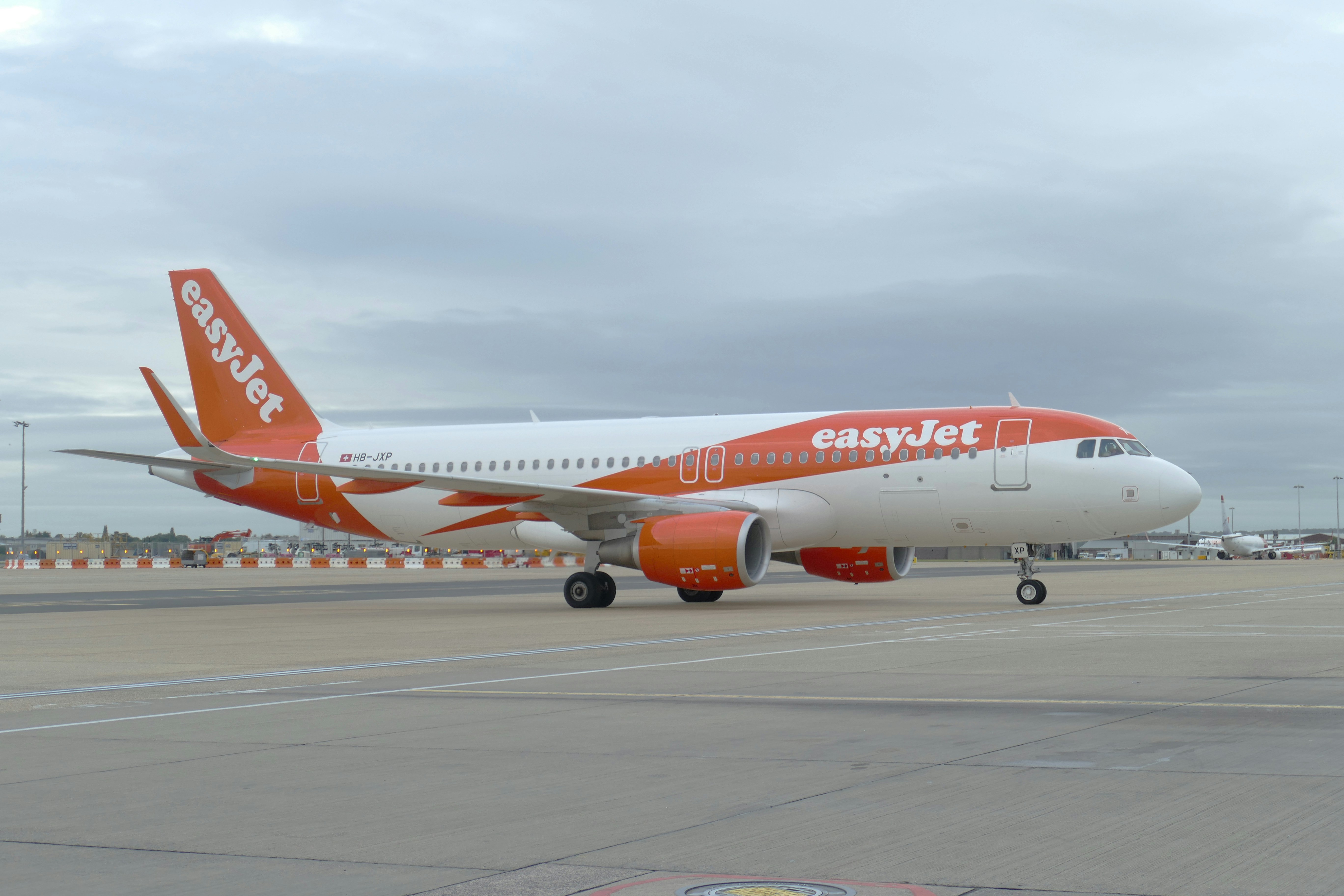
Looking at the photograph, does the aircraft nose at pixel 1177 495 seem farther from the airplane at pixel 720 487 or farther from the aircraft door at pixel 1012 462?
the aircraft door at pixel 1012 462

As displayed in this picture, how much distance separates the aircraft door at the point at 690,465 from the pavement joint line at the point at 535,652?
6623mm

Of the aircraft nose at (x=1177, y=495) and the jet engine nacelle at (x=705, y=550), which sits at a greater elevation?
the aircraft nose at (x=1177, y=495)

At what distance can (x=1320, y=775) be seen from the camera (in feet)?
19.5

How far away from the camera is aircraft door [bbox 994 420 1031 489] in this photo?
2297 centimetres

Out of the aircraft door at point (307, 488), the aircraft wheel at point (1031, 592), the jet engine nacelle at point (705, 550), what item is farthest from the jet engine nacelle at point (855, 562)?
the aircraft door at point (307, 488)

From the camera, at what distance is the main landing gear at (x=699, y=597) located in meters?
26.3

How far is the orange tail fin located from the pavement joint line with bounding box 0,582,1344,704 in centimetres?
1644

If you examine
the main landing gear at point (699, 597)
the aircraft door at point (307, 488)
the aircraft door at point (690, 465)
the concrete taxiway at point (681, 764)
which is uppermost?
the aircraft door at point (690, 465)

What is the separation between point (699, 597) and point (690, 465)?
2.89 m

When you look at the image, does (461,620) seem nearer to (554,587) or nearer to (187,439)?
(187,439)

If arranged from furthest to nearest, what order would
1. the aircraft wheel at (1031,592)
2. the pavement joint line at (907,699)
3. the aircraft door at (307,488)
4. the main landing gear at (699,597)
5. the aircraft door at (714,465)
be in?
the aircraft door at (307,488) → the main landing gear at (699,597) → the aircraft door at (714,465) → the aircraft wheel at (1031,592) → the pavement joint line at (907,699)

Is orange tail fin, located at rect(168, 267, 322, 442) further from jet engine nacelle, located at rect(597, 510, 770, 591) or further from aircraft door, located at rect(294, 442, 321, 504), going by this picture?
jet engine nacelle, located at rect(597, 510, 770, 591)

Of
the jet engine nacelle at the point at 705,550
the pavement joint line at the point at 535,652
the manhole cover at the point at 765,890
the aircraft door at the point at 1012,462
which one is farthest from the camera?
the aircraft door at the point at 1012,462

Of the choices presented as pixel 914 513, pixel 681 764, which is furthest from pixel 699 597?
pixel 681 764
